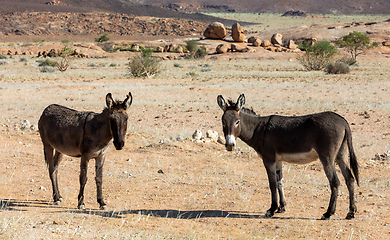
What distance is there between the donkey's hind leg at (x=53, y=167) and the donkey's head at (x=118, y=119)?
1785mm

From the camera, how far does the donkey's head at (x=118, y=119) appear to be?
22.7ft

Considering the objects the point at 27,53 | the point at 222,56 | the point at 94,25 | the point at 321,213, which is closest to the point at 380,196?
the point at 321,213

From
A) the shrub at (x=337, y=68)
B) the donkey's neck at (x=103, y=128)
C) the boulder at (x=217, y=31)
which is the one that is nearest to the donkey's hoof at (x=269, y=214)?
the donkey's neck at (x=103, y=128)

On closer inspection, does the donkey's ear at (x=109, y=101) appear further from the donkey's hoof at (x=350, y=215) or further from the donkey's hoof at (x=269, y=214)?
the donkey's hoof at (x=350, y=215)

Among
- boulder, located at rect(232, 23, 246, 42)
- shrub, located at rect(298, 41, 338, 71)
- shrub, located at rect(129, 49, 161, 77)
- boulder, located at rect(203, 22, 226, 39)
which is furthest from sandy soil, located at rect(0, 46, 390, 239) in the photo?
boulder, located at rect(203, 22, 226, 39)

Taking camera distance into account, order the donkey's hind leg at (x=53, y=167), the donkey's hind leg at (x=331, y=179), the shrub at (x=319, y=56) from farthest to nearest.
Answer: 1. the shrub at (x=319, y=56)
2. the donkey's hind leg at (x=53, y=167)
3. the donkey's hind leg at (x=331, y=179)

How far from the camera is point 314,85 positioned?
27.3 meters

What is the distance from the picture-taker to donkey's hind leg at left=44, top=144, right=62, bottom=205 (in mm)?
8094

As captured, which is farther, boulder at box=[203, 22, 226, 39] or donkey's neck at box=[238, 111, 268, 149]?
boulder at box=[203, 22, 226, 39]

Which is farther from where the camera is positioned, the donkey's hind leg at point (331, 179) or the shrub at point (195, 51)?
the shrub at point (195, 51)

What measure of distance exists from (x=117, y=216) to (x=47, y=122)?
7.51ft

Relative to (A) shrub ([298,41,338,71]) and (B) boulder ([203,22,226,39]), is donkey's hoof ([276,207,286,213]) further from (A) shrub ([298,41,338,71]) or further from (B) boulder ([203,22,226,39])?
(B) boulder ([203,22,226,39])

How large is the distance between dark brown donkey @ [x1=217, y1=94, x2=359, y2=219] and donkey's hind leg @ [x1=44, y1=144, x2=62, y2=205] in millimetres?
3234

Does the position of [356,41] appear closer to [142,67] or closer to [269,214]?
[142,67]
